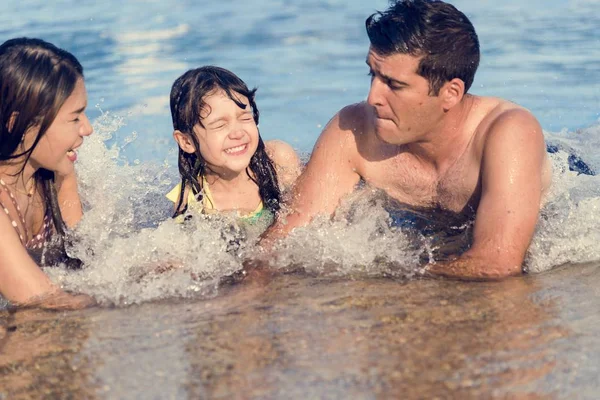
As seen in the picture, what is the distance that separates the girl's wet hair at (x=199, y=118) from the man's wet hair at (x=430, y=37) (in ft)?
2.90

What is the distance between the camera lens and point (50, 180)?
5031 millimetres

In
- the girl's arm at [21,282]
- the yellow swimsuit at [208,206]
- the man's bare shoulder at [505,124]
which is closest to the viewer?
the girl's arm at [21,282]

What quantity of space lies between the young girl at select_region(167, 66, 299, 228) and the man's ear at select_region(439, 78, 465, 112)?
1.12 metres

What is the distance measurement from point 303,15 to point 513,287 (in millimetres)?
8831

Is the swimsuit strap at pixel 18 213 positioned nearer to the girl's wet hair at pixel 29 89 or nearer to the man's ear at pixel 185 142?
the girl's wet hair at pixel 29 89

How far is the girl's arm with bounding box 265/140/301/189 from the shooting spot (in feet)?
18.7

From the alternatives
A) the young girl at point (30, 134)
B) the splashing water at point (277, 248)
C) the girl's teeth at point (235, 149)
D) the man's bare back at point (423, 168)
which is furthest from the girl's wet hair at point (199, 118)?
the young girl at point (30, 134)

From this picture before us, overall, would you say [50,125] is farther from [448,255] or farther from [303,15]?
[303,15]

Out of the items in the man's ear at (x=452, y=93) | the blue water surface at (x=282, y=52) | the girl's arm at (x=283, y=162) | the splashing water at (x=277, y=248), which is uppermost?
the man's ear at (x=452, y=93)

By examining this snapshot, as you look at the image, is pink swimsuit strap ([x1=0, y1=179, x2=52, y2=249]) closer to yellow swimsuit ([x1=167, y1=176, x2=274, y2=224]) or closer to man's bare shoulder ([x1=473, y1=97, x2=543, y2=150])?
yellow swimsuit ([x1=167, y1=176, x2=274, y2=224])

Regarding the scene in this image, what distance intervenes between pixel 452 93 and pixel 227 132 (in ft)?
4.30

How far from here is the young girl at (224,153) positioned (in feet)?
16.7

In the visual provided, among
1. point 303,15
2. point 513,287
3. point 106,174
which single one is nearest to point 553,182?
point 513,287

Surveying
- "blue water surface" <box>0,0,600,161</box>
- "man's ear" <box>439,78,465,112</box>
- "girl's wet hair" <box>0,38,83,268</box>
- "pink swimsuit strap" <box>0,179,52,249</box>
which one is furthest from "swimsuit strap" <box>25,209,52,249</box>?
"blue water surface" <box>0,0,600,161</box>
